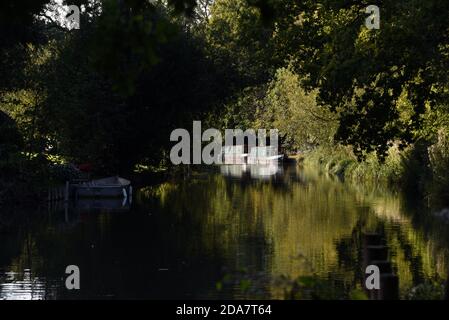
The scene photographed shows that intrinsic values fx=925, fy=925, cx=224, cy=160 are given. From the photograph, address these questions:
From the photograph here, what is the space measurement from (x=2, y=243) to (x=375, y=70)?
39.4 feet

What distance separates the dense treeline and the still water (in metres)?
2.64

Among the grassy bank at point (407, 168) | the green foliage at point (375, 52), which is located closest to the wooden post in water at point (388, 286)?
the green foliage at point (375, 52)

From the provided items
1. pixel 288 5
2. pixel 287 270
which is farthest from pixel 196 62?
pixel 287 270

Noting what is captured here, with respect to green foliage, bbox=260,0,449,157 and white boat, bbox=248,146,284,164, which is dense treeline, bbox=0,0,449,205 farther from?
white boat, bbox=248,146,284,164

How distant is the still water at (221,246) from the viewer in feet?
60.7

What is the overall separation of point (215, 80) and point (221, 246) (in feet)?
109

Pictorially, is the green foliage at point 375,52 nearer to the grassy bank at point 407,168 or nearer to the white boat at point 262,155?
the grassy bank at point 407,168

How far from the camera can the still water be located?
1850 cm

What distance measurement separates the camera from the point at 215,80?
58250 mm

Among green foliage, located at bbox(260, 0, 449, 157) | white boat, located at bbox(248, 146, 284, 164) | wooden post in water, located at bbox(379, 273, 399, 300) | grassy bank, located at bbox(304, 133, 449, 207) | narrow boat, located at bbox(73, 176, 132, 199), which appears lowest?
wooden post in water, located at bbox(379, 273, 399, 300)

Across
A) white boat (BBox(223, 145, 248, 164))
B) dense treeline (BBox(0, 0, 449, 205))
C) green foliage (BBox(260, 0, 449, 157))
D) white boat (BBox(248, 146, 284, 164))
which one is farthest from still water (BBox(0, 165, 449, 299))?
white boat (BBox(223, 145, 248, 164))

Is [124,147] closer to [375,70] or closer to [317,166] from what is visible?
[317,166]

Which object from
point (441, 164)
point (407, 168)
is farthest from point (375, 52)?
point (407, 168)

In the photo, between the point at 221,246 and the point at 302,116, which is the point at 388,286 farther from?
the point at 302,116
